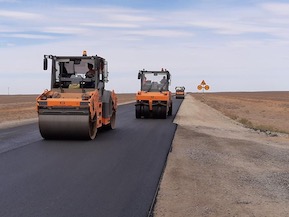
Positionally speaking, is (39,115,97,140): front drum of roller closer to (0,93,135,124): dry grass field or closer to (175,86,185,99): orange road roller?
(0,93,135,124): dry grass field

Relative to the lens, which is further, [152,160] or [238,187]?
[152,160]

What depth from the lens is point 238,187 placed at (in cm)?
856

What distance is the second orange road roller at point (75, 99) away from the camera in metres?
13.9

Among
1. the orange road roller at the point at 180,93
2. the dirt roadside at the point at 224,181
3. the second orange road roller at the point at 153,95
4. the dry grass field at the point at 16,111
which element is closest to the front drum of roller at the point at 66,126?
the dirt roadside at the point at 224,181

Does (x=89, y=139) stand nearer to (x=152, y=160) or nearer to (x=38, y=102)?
(x=38, y=102)

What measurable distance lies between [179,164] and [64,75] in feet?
22.4

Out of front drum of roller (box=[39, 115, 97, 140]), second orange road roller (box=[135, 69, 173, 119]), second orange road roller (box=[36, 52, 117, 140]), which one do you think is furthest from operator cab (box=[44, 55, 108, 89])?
second orange road roller (box=[135, 69, 173, 119])

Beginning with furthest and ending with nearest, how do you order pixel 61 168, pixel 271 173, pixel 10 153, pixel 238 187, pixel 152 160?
pixel 10 153, pixel 152 160, pixel 271 173, pixel 61 168, pixel 238 187

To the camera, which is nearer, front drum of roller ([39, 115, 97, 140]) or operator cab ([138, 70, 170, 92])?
front drum of roller ([39, 115, 97, 140])

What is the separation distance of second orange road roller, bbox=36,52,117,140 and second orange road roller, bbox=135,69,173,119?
29.6 ft

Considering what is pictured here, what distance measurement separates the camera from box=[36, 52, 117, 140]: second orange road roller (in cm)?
1386

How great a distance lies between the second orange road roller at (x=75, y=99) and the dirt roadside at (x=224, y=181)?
303 centimetres

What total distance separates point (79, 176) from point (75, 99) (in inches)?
219

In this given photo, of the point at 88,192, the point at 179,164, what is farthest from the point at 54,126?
the point at 88,192
